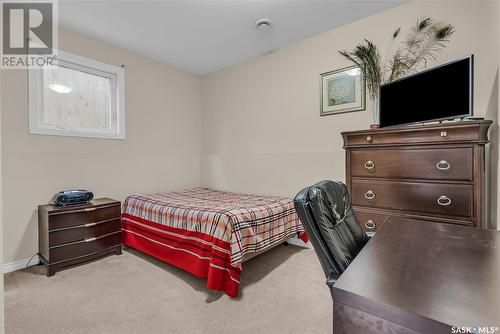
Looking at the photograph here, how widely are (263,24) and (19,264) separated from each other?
369cm

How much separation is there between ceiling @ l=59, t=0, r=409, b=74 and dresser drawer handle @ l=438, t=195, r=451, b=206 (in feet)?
6.56

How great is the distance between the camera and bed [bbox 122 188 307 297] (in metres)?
1.98

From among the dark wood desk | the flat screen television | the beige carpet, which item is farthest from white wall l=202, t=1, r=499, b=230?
the dark wood desk

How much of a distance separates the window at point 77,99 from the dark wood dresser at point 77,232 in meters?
0.94

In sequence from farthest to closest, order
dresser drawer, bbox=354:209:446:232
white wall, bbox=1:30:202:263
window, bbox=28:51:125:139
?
1. window, bbox=28:51:125:139
2. white wall, bbox=1:30:202:263
3. dresser drawer, bbox=354:209:446:232

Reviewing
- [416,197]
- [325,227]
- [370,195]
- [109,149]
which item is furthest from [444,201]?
[109,149]

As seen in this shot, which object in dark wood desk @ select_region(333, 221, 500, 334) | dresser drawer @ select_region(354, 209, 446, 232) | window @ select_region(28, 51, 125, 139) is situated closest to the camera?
dark wood desk @ select_region(333, 221, 500, 334)

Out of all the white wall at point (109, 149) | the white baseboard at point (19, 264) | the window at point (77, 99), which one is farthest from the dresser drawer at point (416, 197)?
the white baseboard at point (19, 264)

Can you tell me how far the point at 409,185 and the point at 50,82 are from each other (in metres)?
Answer: 3.88

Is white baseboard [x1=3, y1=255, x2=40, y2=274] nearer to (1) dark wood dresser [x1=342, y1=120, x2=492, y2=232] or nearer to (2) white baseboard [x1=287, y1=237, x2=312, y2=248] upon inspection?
(2) white baseboard [x1=287, y1=237, x2=312, y2=248]

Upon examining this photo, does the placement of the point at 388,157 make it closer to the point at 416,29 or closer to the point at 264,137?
the point at 416,29

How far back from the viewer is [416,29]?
92.0 inches

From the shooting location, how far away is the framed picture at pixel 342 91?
105 inches

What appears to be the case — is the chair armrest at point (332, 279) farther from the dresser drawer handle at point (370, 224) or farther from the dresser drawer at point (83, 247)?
the dresser drawer at point (83, 247)
